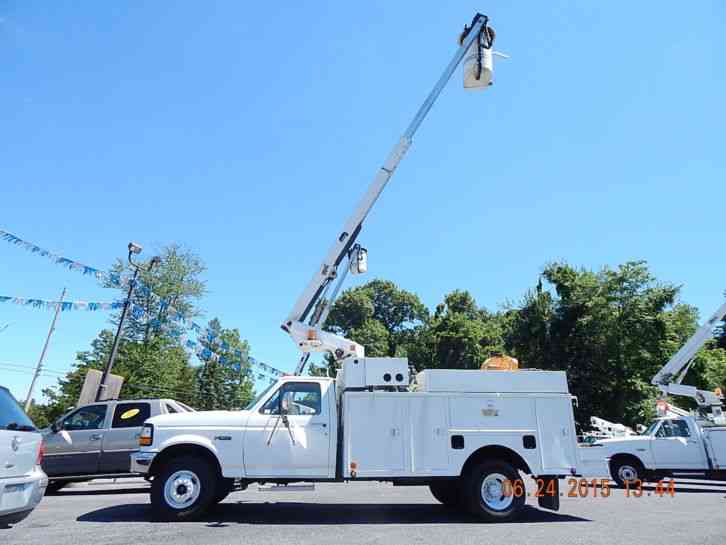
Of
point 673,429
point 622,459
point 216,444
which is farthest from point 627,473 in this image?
point 216,444

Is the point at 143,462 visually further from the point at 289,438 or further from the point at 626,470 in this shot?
the point at 626,470

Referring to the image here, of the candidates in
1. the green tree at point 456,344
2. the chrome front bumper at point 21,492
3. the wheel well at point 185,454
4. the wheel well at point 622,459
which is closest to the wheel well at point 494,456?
the wheel well at point 185,454

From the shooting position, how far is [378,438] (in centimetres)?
749

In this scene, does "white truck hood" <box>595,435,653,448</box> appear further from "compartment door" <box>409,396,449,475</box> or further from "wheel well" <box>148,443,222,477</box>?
"wheel well" <box>148,443,222,477</box>

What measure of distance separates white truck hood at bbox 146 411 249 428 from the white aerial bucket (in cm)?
748

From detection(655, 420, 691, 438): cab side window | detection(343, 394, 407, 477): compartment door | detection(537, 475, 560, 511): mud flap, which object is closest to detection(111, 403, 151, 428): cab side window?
detection(343, 394, 407, 477): compartment door

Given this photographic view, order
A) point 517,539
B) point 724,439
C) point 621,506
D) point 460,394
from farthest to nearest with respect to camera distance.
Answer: point 724,439
point 621,506
point 460,394
point 517,539

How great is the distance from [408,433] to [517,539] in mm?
2061

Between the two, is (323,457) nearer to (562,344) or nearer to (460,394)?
(460,394)

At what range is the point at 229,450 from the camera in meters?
7.30

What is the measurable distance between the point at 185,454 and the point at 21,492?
2.93 meters

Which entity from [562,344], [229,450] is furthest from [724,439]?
[562,344]

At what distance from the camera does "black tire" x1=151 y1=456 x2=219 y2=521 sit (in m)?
7.00

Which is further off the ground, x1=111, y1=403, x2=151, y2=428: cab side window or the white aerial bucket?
the white aerial bucket
